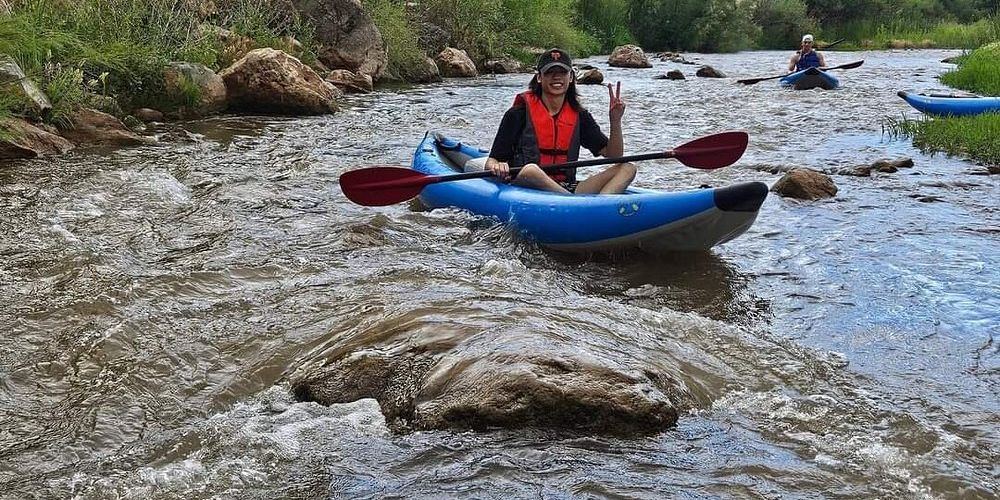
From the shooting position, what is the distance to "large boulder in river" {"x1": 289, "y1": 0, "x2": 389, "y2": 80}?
12398 mm

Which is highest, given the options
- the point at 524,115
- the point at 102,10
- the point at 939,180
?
the point at 102,10

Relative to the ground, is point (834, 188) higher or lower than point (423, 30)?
lower

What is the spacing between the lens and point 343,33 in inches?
493

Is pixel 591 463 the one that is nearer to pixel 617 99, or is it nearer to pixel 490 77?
pixel 617 99

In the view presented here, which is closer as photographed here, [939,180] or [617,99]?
[617,99]

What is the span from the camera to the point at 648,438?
2.17 meters

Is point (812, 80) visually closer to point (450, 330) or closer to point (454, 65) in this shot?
point (454, 65)

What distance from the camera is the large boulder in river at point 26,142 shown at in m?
5.53

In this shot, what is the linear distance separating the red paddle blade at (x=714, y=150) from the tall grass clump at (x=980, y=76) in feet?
20.8

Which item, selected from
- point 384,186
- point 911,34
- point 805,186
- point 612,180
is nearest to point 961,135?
point 805,186

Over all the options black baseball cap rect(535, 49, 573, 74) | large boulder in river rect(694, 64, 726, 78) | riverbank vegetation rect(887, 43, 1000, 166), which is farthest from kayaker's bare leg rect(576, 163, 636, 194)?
large boulder in river rect(694, 64, 726, 78)

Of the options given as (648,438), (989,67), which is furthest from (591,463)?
(989,67)

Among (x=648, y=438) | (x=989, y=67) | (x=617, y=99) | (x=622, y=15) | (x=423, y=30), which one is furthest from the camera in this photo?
(x=622, y=15)

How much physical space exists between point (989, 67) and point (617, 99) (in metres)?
8.32
